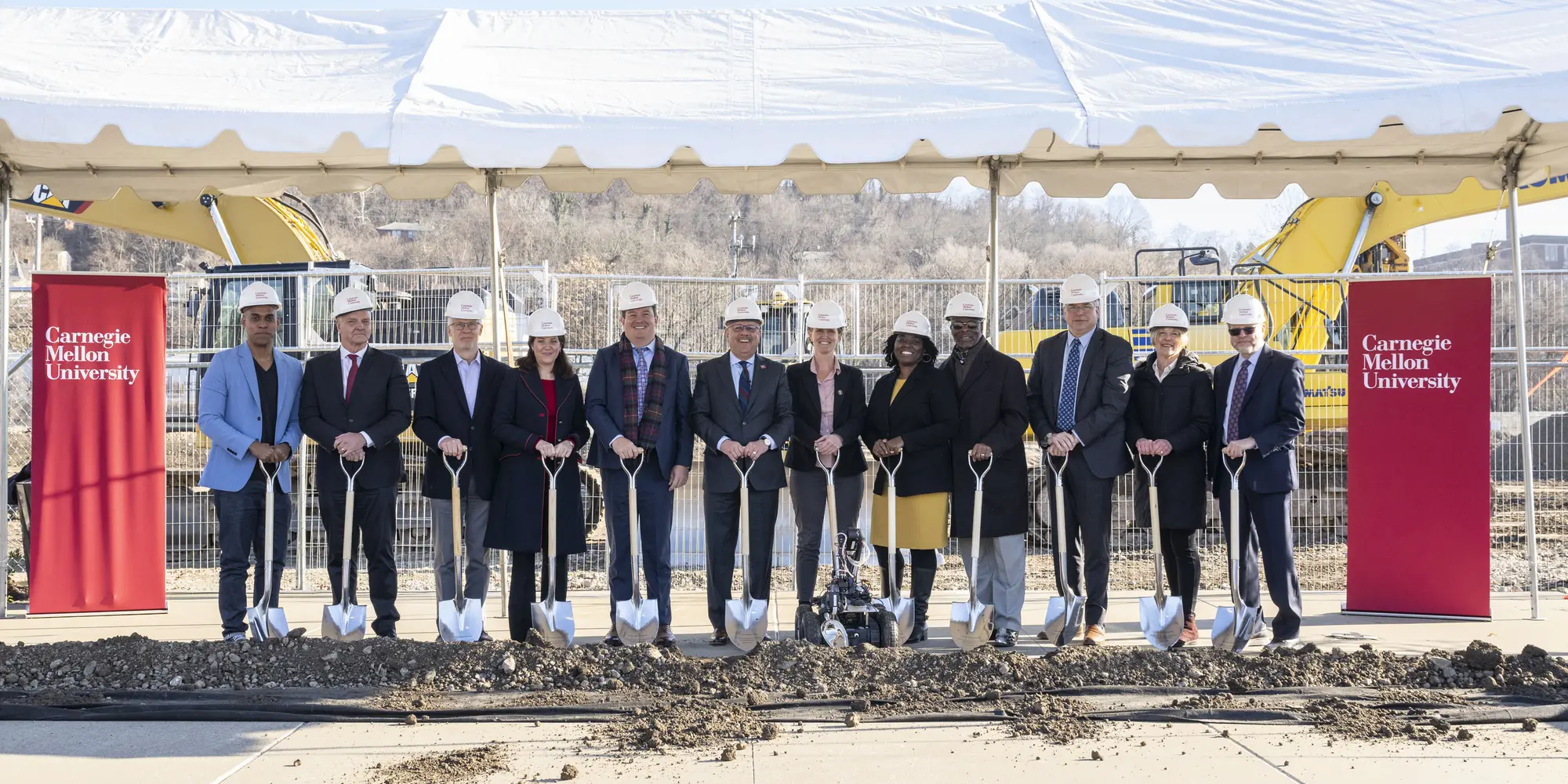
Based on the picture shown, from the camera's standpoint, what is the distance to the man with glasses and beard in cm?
689

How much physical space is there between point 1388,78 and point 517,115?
166 inches

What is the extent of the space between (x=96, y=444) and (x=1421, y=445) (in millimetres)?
8053

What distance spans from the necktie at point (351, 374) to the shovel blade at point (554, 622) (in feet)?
5.03

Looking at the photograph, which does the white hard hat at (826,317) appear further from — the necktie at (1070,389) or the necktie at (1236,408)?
the necktie at (1236,408)

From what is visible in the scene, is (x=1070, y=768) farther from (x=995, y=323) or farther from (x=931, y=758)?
(x=995, y=323)

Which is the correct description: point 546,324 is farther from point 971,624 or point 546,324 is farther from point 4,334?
point 4,334

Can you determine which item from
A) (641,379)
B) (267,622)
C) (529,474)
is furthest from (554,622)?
(267,622)

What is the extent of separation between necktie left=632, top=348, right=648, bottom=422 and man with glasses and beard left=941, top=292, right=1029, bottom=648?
65.5 inches

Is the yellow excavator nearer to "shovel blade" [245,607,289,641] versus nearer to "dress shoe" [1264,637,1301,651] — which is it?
"dress shoe" [1264,637,1301,651]

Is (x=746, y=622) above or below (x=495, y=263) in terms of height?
below

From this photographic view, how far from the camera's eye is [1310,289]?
39.7 ft

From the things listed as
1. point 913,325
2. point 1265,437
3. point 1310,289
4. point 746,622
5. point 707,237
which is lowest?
point 746,622

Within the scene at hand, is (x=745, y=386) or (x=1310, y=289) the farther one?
(x=1310, y=289)

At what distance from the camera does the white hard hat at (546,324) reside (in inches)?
271
